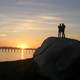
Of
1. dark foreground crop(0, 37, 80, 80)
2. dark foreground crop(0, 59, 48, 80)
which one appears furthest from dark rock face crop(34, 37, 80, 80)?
dark foreground crop(0, 59, 48, 80)

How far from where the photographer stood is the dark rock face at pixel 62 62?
28.6 feet

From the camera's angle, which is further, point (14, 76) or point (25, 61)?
point (25, 61)

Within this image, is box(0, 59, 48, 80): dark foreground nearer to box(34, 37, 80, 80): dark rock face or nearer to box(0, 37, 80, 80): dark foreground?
box(0, 37, 80, 80): dark foreground

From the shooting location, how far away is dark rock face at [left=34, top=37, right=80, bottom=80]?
8727 millimetres

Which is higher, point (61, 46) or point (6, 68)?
point (61, 46)

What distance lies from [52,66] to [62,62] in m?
0.28

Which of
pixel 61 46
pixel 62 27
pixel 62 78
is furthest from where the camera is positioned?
pixel 62 27

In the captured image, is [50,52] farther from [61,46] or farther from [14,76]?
[14,76]

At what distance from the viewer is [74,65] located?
8.73m

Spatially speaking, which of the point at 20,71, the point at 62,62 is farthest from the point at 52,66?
the point at 20,71

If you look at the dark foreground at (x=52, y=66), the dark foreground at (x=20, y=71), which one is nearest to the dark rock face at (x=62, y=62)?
the dark foreground at (x=52, y=66)

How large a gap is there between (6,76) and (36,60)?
951 millimetres

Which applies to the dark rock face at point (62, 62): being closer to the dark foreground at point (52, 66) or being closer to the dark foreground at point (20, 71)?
the dark foreground at point (52, 66)

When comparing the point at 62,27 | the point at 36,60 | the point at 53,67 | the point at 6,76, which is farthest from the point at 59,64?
the point at 62,27
